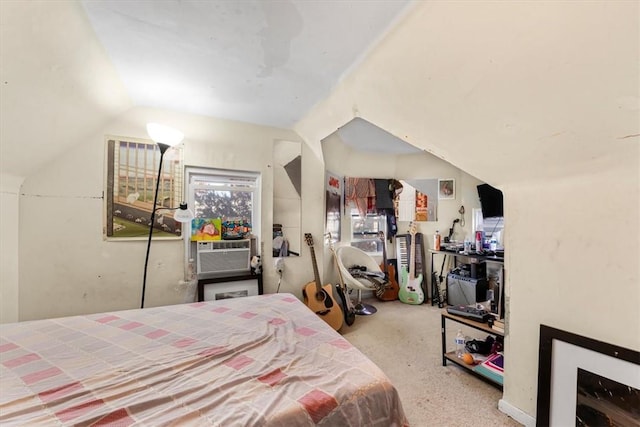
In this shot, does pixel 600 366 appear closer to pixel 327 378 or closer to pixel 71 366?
pixel 327 378

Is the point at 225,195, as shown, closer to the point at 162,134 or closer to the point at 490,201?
the point at 162,134

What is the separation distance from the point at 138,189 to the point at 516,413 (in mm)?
3338

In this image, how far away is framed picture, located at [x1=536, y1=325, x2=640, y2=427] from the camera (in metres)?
1.16

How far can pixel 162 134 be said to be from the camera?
2.04 m

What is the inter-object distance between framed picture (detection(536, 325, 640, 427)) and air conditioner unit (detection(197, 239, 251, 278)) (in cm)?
244

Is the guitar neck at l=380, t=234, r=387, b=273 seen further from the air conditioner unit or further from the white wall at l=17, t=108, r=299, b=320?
the white wall at l=17, t=108, r=299, b=320

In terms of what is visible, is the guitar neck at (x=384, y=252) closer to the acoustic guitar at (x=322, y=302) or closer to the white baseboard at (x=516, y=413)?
the acoustic guitar at (x=322, y=302)

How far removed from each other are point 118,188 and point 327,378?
2386mm

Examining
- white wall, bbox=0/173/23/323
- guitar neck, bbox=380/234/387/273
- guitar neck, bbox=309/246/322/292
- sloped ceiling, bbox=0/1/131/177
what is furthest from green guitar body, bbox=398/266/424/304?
white wall, bbox=0/173/23/323

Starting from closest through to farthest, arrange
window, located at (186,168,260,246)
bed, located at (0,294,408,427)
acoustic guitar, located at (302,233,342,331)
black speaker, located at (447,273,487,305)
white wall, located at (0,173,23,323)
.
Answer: bed, located at (0,294,408,427) < white wall, located at (0,173,23,323) < window, located at (186,168,260,246) < acoustic guitar, located at (302,233,342,331) < black speaker, located at (447,273,487,305)

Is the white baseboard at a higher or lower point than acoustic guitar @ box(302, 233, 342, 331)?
lower

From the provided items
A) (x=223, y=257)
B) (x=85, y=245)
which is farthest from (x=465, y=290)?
(x=85, y=245)

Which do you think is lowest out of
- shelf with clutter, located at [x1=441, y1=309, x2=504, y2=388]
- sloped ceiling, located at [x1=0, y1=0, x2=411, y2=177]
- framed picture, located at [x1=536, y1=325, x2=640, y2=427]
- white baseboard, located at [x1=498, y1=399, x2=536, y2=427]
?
white baseboard, located at [x1=498, y1=399, x2=536, y2=427]

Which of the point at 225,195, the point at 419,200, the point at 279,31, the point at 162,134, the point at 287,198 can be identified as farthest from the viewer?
the point at 419,200
